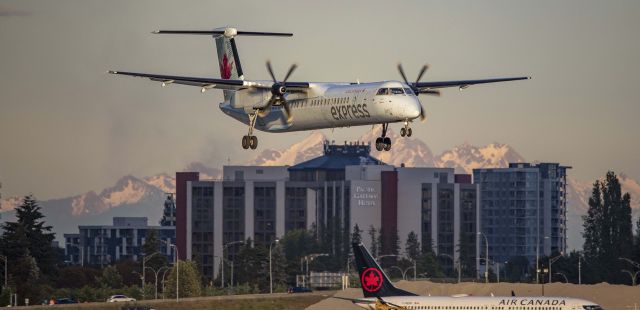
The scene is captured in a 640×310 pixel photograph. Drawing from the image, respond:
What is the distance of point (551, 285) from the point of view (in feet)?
468

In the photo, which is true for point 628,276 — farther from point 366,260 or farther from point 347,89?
point 347,89

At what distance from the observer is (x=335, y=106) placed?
90125 millimetres

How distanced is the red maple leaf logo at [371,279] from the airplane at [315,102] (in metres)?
14.9

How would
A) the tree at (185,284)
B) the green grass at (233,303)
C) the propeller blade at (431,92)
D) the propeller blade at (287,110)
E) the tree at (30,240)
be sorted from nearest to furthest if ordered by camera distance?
the propeller blade at (287,110) → the propeller blade at (431,92) → the green grass at (233,303) → the tree at (185,284) → the tree at (30,240)

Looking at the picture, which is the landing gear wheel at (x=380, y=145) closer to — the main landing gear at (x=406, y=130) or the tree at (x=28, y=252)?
the main landing gear at (x=406, y=130)

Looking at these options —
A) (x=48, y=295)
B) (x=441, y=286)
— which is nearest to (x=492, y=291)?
(x=441, y=286)

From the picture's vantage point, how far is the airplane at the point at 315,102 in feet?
287

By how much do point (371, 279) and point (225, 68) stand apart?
63.3 feet

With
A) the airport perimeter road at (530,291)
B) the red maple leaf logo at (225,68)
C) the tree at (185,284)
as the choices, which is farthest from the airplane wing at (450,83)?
the tree at (185,284)

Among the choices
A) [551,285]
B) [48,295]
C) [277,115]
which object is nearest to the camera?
[277,115]

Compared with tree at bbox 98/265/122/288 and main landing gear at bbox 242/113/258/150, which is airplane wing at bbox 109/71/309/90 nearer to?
main landing gear at bbox 242/113/258/150

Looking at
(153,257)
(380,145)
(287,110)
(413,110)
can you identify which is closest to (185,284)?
(153,257)

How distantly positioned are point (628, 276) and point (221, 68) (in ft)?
317

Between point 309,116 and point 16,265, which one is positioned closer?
point 309,116
